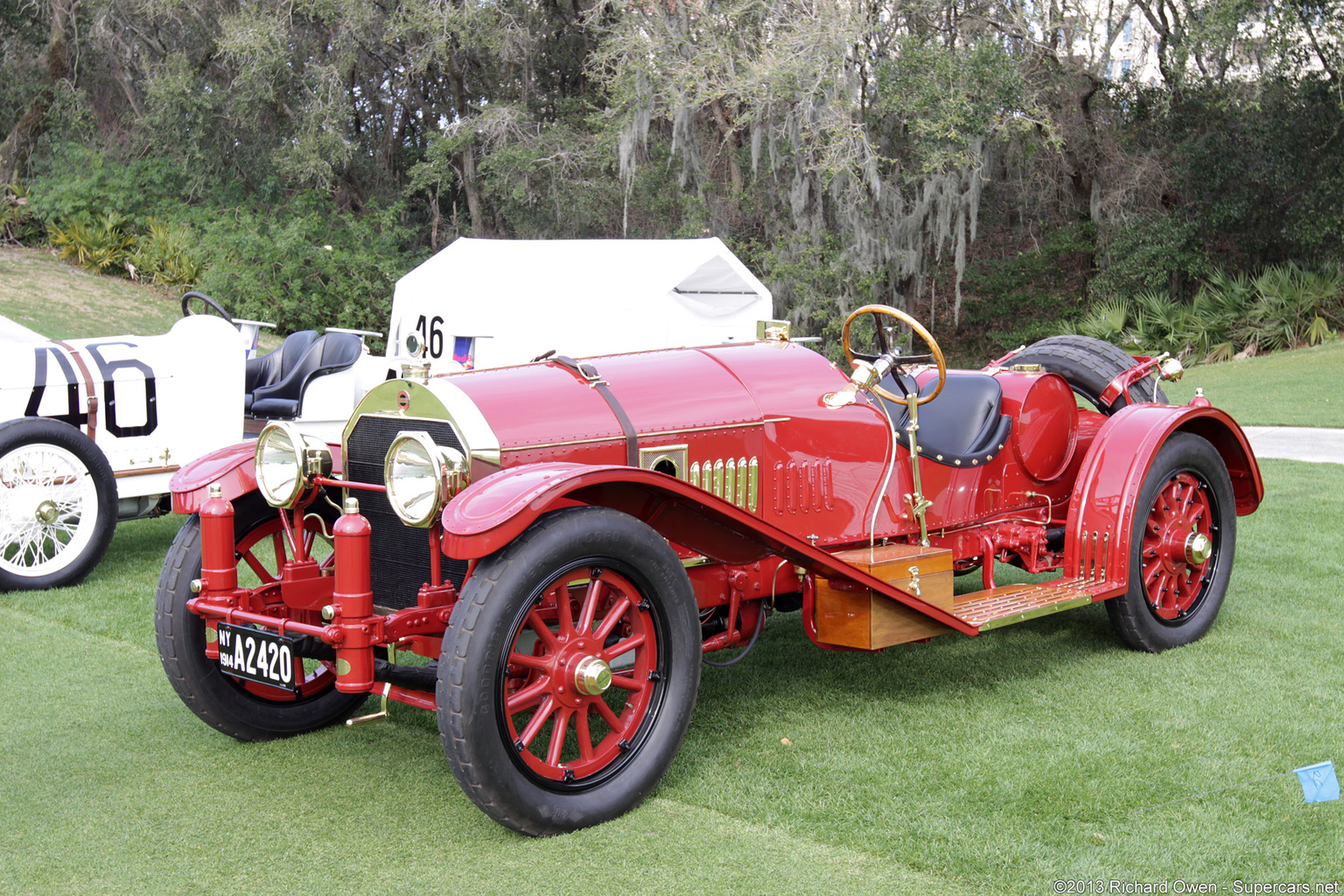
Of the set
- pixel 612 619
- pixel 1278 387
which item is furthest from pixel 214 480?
pixel 1278 387

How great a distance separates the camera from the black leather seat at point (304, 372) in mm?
8195

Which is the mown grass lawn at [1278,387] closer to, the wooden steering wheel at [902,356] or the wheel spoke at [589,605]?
the wooden steering wheel at [902,356]

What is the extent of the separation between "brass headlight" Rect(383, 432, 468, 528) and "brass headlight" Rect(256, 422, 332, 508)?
44cm

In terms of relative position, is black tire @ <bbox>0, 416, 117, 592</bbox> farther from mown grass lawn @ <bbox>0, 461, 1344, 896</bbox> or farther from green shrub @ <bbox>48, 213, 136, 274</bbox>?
green shrub @ <bbox>48, 213, 136, 274</bbox>

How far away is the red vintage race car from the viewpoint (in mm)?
3033

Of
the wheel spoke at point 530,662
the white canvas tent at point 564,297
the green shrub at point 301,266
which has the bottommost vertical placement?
the wheel spoke at point 530,662

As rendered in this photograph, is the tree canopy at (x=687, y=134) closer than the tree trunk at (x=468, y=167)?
Yes

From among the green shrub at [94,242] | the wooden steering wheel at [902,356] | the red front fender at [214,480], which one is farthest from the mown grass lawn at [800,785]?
the green shrub at [94,242]

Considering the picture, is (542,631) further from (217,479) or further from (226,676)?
(217,479)

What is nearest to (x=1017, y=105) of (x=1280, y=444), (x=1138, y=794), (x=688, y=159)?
(x=688, y=159)

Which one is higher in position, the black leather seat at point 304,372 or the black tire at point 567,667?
the black leather seat at point 304,372

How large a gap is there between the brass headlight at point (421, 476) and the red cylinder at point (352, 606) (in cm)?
17

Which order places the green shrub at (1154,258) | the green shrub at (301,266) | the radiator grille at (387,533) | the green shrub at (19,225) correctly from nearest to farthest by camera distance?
the radiator grille at (387,533) < the green shrub at (301,266) < the green shrub at (1154,258) < the green shrub at (19,225)

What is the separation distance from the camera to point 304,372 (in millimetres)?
8477
